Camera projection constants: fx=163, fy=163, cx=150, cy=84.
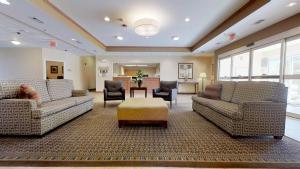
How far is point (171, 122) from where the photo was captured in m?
3.50

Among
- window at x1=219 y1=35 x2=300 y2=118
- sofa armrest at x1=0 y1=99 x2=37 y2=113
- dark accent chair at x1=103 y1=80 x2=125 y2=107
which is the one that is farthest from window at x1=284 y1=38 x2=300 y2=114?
sofa armrest at x1=0 y1=99 x2=37 y2=113

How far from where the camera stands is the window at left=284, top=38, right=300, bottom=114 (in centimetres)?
402

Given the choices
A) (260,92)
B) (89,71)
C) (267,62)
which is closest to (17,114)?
(260,92)

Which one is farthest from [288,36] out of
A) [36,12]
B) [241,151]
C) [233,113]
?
[36,12]

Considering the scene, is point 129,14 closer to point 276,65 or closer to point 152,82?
point 276,65

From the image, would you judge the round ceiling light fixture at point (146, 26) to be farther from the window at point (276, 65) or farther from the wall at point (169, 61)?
the wall at point (169, 61)

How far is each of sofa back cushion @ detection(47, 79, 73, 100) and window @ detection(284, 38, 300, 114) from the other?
5777 mm

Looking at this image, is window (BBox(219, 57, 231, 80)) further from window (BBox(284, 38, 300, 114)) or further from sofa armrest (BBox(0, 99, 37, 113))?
sofa armrest (BBox(0, 99, 37, 113))

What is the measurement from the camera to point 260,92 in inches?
117

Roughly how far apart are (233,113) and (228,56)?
17.3 ft

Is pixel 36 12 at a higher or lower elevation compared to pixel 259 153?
higher

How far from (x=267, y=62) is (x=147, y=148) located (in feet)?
15.8

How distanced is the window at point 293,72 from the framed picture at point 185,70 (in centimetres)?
584

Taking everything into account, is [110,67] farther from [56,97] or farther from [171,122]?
[171,122]
